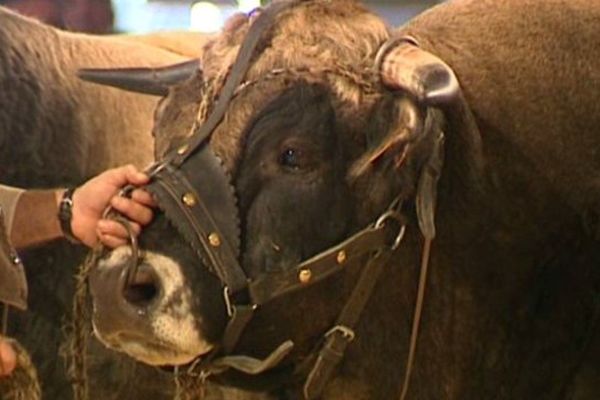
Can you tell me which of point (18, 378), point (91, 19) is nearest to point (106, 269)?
point (18, 378)

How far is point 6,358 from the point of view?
2.49 m

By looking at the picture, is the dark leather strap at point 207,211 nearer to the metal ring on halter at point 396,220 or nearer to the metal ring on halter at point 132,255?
the metal ring on halter at point 132,255

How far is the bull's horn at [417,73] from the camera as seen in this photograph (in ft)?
8.20

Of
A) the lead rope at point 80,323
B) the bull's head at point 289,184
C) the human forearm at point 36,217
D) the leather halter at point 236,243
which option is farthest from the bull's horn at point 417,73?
the human forearm at point 36,217

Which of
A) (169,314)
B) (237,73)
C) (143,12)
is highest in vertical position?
(237,73)

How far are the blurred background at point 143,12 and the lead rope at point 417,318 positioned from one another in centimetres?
124

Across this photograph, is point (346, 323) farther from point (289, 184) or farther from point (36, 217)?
point (36, 217)

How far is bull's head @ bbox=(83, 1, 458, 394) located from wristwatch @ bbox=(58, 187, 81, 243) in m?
0.30

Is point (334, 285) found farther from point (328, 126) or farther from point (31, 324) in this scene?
point (31, 324)

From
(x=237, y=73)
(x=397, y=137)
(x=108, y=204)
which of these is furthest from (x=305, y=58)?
(x=108, y=204)

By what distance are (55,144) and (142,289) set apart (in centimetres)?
116

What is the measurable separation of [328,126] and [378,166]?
0.12 meters

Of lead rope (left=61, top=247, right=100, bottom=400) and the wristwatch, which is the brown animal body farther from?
the wristwatch

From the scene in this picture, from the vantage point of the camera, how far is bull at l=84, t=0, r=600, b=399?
248cm
